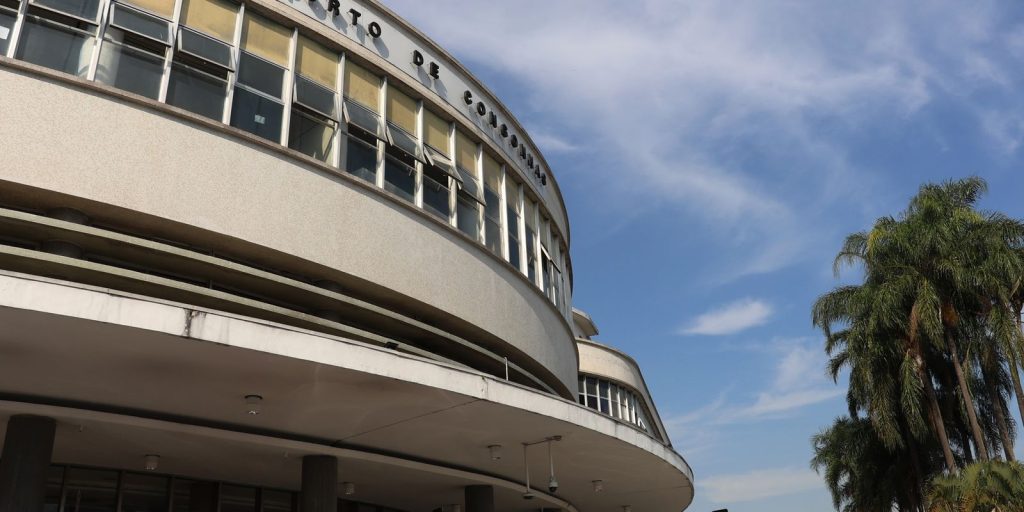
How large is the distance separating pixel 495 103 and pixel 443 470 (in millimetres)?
7821

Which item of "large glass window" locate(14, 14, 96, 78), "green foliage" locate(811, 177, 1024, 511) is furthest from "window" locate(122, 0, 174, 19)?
"green foliage" locate(811, 177, 1024, 511)

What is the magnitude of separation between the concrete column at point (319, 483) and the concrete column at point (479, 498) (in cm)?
346

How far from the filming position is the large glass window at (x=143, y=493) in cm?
1282

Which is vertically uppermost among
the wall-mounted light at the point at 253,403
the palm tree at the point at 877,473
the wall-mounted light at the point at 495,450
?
the palm tree at the point at 877,473

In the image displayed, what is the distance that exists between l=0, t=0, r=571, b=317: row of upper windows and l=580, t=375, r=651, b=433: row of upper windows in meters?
15.8

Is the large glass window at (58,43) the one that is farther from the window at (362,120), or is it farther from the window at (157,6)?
the window at (362,120)

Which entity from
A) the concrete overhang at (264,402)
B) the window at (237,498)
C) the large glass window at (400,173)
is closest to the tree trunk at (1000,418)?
the concrete overhang at (264,402)

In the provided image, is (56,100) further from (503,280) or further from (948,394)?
(948,394)

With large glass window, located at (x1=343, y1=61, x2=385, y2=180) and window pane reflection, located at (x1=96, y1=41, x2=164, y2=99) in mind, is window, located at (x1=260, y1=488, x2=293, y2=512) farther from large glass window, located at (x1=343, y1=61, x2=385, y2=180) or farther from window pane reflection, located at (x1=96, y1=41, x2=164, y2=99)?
window pane reflection, located at (x1=96, y1=41, x2=164, y2=99)

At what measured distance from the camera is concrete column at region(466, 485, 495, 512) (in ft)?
48.4

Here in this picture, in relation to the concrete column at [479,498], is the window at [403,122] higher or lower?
higher

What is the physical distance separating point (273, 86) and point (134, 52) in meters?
2.05

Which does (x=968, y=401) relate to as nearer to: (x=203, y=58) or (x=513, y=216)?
(x=513, y=216)

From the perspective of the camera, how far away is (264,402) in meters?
10.0
